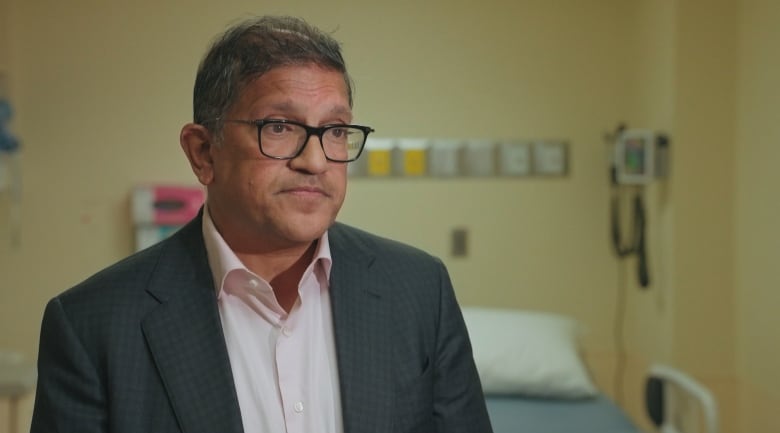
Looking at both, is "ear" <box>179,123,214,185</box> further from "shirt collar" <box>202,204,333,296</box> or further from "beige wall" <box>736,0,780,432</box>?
"beige wall" <box>736,0,780,432</box>

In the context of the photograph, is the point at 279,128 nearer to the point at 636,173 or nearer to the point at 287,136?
the point at 287,136

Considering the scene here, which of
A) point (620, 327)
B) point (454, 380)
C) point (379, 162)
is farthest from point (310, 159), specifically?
point (620, 327)

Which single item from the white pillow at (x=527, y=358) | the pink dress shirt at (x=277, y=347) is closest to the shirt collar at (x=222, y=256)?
the pink dress shirt at (x=277, y=347)

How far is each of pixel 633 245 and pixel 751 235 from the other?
1.56ft

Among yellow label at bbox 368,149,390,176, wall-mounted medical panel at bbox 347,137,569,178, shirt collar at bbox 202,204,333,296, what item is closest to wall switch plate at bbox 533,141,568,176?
wall-mounted medical panel at bbox 347,137,569,178

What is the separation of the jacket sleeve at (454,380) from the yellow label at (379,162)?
175 cm

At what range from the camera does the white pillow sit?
2.65 meters

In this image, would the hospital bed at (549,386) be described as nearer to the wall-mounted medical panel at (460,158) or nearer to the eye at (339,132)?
the wall-mounted medical panel at (460,158)

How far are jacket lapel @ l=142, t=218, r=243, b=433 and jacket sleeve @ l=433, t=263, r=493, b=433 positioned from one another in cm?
33

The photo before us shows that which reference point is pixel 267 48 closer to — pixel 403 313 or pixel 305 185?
pixel 305 185

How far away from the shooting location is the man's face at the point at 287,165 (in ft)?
3.66

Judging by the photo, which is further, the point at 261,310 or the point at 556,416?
the point at 556,416

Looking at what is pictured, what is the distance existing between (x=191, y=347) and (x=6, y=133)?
214 centimetres

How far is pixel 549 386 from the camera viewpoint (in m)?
2.65
